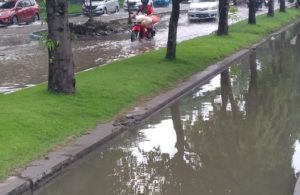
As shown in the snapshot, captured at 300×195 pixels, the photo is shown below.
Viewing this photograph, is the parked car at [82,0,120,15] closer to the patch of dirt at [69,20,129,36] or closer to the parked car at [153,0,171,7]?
the parked car at [153,0,171,7]

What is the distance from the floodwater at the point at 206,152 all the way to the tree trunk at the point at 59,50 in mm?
1795

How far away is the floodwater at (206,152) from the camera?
693 centimetres

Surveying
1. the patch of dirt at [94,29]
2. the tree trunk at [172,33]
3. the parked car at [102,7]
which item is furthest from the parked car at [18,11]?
the tree trunk at [172,33]

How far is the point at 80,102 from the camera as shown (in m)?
10.4

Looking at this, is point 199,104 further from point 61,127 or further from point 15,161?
point 15,161

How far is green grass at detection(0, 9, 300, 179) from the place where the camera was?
311 inches

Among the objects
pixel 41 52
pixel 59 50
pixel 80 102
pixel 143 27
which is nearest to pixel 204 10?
pixel 143 27

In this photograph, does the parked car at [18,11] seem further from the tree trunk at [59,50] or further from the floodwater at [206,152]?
the tree trunk at [59,50]

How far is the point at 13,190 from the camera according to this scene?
252 inches

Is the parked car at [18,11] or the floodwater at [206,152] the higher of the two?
the parked car at [18,11]

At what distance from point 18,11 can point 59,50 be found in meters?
26.6

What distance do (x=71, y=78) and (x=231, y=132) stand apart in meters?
3.27

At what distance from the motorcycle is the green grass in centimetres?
503

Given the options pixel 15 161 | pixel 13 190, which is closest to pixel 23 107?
pixel 15 161
